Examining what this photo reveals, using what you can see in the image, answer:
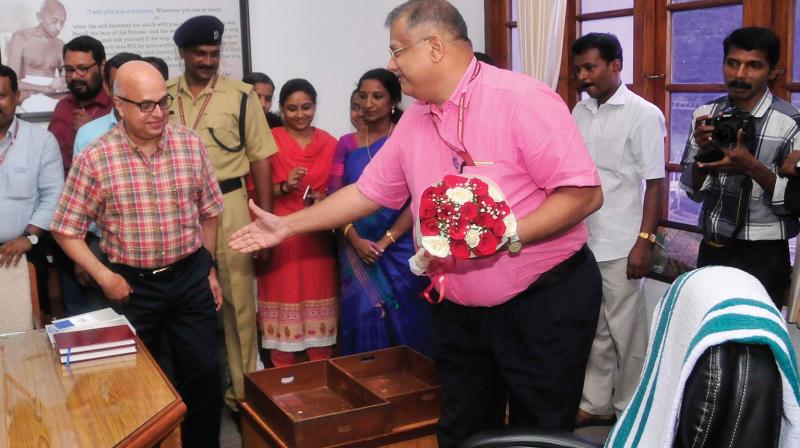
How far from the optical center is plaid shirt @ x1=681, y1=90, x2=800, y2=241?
2518 millimetres

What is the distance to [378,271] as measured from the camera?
333cm

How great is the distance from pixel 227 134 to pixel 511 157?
5.46 ft

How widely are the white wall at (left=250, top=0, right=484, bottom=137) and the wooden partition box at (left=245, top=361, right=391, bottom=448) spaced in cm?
201

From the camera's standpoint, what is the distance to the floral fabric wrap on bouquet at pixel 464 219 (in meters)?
1.79

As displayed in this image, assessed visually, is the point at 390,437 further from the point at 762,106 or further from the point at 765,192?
the point at 762,106

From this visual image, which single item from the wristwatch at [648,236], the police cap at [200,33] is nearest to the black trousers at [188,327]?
the police cap at [200,33]

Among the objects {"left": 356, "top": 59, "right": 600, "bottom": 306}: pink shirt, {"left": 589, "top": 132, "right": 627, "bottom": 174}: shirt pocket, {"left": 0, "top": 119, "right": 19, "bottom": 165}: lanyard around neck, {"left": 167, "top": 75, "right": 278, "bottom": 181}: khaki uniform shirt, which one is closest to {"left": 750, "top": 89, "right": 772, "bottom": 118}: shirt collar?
{"left": 589, "top": 132, "right": 627, "bottom": 174}: shirt pocket

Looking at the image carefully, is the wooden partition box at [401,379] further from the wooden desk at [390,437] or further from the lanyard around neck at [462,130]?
the lanyard around neck at [462,130]

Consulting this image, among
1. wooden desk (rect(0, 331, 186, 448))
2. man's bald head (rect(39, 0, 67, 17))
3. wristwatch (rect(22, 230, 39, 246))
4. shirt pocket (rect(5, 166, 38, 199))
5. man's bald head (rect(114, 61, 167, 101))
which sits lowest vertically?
wooden desk (rect(0, 331, 186, 448))

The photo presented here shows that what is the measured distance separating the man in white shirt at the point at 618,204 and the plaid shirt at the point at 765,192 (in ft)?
1.33

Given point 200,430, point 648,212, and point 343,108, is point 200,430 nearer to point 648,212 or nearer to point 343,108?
point 648,212

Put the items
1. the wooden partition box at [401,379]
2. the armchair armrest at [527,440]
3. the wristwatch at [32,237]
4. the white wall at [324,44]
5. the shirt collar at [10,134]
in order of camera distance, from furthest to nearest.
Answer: the white wall at [324,44] → the shirt collar at [10,134] → the wristwatch at [32,237] → the wooden partition box at [401,379] → the armchair armrest at [527,440]

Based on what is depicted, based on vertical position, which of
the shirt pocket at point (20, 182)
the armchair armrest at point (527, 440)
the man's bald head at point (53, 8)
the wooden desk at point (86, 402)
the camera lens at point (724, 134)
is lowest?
the armchair armrest at point (527, 440)

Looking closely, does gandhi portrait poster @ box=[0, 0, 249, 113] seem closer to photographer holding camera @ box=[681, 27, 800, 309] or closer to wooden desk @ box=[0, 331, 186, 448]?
wooden desk @ box=[0, 331, 186, 448]
